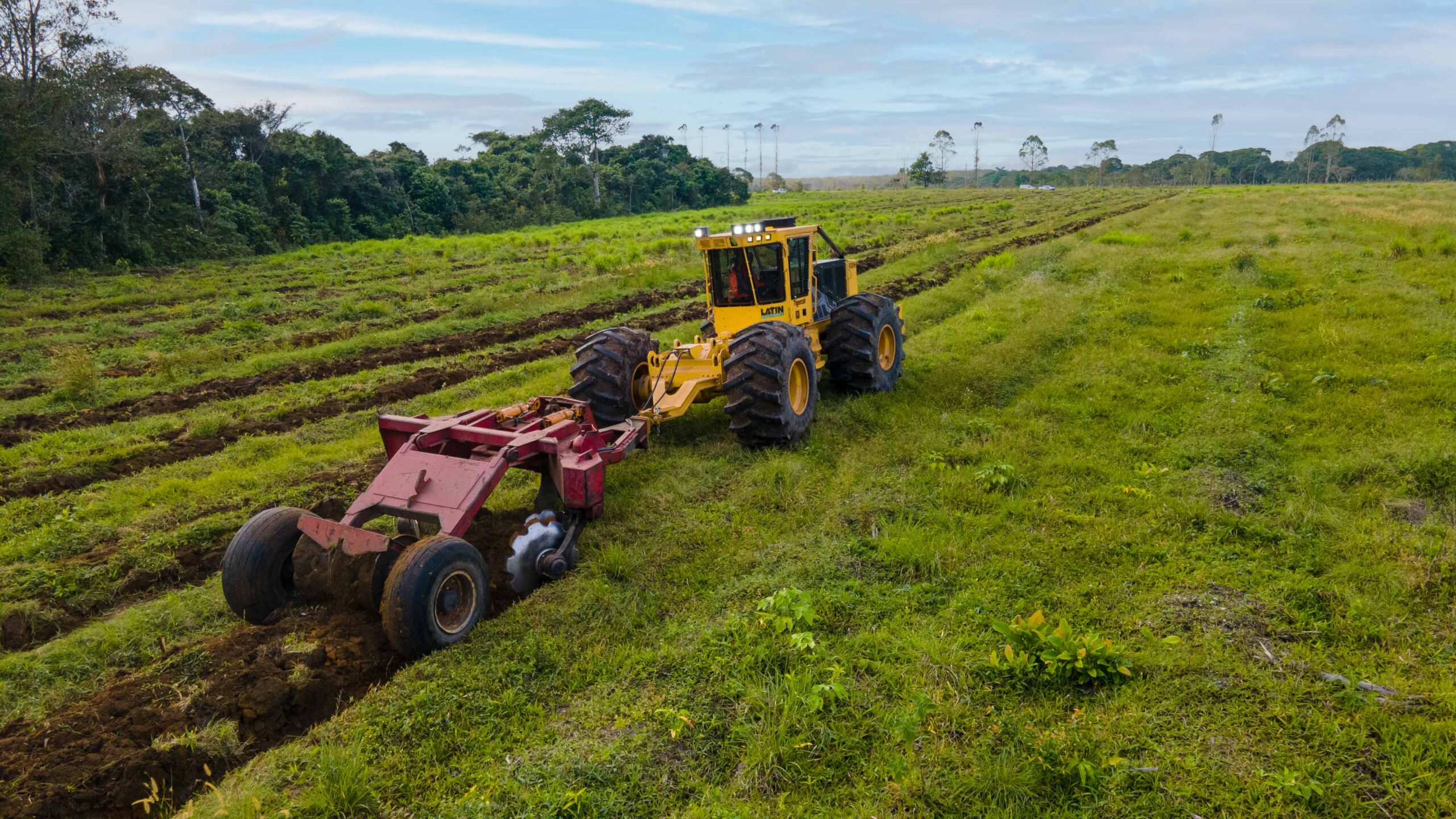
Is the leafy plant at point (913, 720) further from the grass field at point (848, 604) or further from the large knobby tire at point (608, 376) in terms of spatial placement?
the large knobby tire at point (608, 376)

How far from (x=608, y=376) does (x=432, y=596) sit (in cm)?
383

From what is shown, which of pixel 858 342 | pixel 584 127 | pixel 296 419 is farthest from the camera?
pixel 584 127

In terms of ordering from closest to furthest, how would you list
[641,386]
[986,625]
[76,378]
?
[986,625]
[641,386]
[76,378]

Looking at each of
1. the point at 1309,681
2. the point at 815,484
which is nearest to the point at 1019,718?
the point at 1309,681

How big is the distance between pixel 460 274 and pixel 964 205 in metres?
33.0

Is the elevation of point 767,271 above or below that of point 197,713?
above

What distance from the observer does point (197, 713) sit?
427 cm

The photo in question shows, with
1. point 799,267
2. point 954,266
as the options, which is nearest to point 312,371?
point 799,267

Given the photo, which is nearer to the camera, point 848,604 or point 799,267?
point 848,604

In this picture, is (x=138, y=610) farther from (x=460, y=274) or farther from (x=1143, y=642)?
(x=460, y=274)

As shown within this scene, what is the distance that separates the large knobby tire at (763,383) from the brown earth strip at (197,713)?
3.30 m

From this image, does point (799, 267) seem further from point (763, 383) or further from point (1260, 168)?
point (1260, 168)

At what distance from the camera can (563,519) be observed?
6301mm

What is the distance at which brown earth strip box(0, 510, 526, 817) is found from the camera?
12.5 ft
